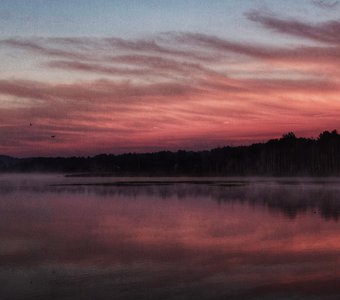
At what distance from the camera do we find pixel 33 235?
21.8 meters

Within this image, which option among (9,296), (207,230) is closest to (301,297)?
(9,296)

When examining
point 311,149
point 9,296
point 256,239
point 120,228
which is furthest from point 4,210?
point 311,149

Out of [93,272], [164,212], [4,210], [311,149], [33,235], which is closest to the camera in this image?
[93,272]

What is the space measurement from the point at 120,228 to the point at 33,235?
4005 mm

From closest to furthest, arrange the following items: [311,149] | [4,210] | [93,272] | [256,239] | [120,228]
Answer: [93,272], [256,239], [120,228], [4,210], [311,149]

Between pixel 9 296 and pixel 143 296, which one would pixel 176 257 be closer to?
pixel 143 296

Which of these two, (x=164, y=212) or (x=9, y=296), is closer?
(x=9, y=296)

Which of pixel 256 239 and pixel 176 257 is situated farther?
pixel 256 239

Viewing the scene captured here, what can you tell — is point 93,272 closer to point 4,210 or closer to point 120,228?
point 120,228

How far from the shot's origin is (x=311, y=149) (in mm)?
146250

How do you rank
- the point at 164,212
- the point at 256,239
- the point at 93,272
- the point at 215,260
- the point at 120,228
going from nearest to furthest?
the point at 93,272 < the point at 215,260 < the point at 256,239 < the point at 120,228 < the point at 164,212

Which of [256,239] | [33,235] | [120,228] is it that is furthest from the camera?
[120,228]

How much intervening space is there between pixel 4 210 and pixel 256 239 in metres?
19.6

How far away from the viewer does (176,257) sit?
1630 cm
